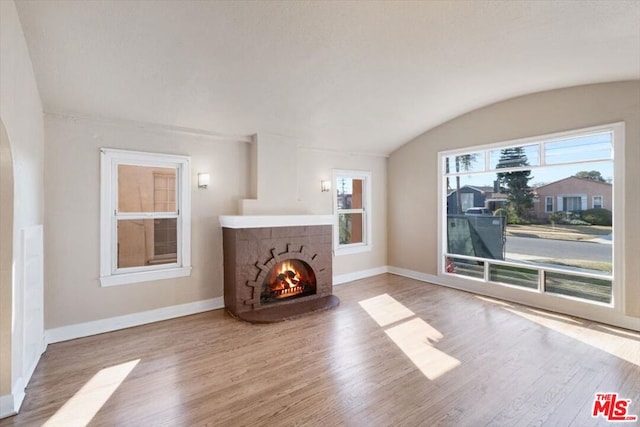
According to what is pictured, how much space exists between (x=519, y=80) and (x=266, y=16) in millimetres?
3278

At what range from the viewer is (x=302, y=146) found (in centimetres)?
515

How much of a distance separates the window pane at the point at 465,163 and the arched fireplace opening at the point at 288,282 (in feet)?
Answer: 10.3

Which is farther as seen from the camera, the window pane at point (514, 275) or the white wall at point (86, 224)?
the window pane at point (514, 275)

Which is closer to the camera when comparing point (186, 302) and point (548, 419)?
point (548, 419)

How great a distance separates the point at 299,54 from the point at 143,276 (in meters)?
3.26

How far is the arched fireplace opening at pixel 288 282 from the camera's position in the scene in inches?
175

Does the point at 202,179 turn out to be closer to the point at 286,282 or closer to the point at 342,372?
the point at 286,282

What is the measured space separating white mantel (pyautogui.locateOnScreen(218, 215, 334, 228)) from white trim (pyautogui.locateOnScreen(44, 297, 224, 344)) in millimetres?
1188

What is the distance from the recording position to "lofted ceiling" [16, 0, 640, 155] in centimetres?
239

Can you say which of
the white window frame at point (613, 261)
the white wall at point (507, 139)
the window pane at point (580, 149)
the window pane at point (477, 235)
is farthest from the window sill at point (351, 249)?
the window pane at point (580, 149)

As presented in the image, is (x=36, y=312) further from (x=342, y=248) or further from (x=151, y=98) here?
(x=342, y=248)

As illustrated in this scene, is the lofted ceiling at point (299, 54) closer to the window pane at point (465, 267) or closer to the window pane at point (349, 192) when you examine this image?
the window pane at point (349, 192)

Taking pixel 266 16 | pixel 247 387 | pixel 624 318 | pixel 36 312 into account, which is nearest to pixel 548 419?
pixel 247 387

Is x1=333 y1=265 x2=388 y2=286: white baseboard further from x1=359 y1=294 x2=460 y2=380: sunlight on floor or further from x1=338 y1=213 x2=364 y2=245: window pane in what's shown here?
x1=359 y1=294 x2=460 y2=380: sunlight on floor
